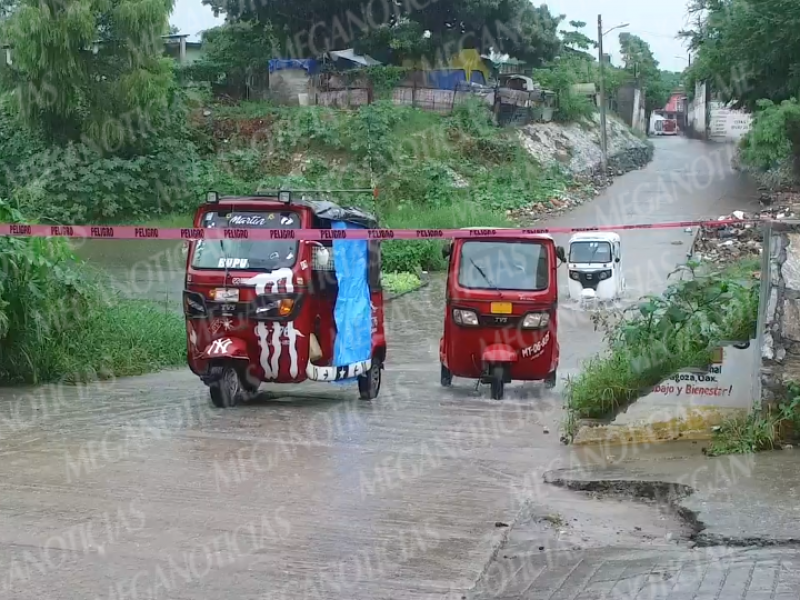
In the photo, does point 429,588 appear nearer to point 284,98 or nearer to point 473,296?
point 473,296

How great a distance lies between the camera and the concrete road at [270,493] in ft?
17.2

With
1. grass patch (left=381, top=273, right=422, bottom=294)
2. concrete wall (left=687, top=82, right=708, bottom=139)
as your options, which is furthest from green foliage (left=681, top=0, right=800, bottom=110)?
concrete wall (left=687, top=82, right=708, bottom=139)

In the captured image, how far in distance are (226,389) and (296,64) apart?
35865 mm

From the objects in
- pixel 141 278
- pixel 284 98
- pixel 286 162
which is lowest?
pixel 141 278

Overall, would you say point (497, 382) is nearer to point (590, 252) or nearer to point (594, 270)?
point (594, 270)

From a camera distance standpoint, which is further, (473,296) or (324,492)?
(473,296)

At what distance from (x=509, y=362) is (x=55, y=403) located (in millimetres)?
5410

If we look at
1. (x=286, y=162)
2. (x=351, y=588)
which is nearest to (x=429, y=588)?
(x=351, y=588)

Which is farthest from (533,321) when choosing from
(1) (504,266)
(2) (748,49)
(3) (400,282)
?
(2) (748,49)

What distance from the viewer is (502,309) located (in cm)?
1240

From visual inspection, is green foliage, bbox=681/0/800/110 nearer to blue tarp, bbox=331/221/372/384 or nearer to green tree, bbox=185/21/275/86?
green tree, bbox=185/21/275/86

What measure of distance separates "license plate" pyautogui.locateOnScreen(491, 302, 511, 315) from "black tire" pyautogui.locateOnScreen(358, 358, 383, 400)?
161 cm

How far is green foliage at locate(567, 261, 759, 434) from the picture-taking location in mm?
8297

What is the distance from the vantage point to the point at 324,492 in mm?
6934
